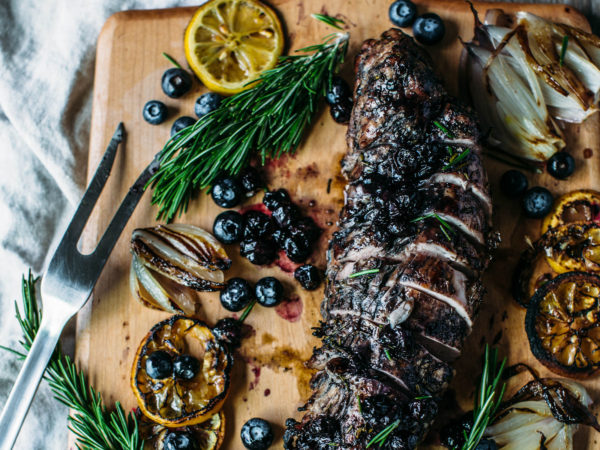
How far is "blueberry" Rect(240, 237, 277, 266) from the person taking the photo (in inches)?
140

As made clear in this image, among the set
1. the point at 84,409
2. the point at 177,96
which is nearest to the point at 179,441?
the point at 84,409

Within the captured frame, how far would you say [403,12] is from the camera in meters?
3.71

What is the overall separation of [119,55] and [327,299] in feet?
6.97

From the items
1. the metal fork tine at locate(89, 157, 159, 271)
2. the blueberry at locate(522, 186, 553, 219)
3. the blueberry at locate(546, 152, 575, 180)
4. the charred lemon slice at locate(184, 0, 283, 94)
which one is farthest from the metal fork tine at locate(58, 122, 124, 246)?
the blueberry at locate(546, 152, 575, 180)

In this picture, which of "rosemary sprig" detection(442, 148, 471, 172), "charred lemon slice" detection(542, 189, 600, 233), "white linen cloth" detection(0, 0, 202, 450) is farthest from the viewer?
"white linen cloth" detection(0, 0, 202, 450)

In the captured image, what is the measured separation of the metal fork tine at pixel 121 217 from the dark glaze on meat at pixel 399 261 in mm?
1289

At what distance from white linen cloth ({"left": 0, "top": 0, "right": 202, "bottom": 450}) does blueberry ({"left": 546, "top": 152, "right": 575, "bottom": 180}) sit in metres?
2.60

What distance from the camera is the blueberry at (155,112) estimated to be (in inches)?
146

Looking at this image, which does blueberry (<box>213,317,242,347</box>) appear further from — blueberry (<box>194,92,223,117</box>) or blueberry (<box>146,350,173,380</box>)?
blueberry (<box>194,92,223,117</box>)

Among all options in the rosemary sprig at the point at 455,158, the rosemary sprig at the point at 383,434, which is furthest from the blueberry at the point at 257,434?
the rosemary sprig at the point at 455,158

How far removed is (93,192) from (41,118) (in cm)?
86

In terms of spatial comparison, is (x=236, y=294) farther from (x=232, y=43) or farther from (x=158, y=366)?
(x=232, y=43)

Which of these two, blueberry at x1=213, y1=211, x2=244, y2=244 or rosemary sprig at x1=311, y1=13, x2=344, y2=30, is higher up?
rosemary sprig at x1=311, y1=13, x2=344, y2=30

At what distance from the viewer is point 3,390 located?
389 centimetres
